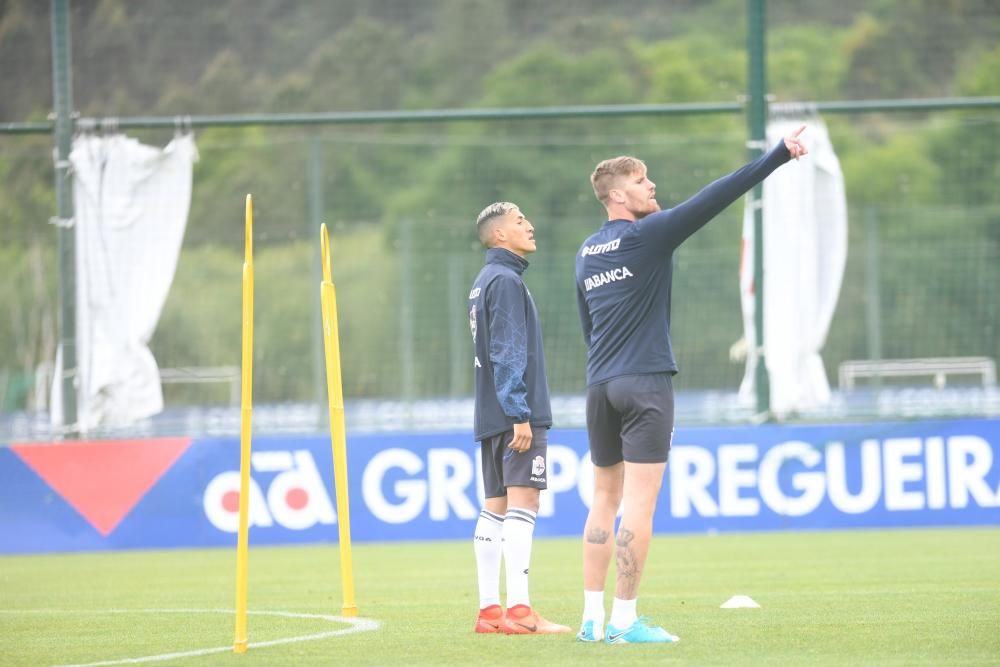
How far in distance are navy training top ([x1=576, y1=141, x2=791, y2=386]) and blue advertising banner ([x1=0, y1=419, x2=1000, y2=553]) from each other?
6.32 m

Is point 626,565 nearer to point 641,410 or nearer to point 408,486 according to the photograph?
point 641,410

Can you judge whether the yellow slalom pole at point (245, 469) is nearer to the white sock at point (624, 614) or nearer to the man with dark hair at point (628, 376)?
the man with dark hair at point (628, 376)

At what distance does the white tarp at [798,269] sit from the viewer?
14547mm

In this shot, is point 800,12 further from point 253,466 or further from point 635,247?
point 635,247

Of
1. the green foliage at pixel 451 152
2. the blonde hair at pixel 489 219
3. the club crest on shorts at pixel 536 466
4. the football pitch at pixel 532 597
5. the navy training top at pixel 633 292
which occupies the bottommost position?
the football pitch at pixel 532 597

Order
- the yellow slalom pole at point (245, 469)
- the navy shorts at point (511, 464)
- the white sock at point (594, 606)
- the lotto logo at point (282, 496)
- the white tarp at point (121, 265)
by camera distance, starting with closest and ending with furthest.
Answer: the yellow slalom pole at point (245, 469) → the white sock at point (594, 606) → the navy shorts at point (511, 464) → the lotto logo at point (282, 496) → the white tarp at point (121, 265)

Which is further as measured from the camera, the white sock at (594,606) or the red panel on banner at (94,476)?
the red panel on banner at (94,476)

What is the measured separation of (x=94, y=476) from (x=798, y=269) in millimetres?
6402

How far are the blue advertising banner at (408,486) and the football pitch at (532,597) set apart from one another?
0.82ft

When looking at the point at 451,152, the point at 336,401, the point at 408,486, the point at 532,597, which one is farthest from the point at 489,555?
the point at 451,152

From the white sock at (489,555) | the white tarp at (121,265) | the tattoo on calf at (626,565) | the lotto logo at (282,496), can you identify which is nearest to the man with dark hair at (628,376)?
the tattoo on calf at (626,565)

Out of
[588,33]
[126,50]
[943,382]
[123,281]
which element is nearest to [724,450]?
[943,382]

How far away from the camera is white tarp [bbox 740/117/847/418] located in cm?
1455

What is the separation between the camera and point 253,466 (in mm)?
14016
